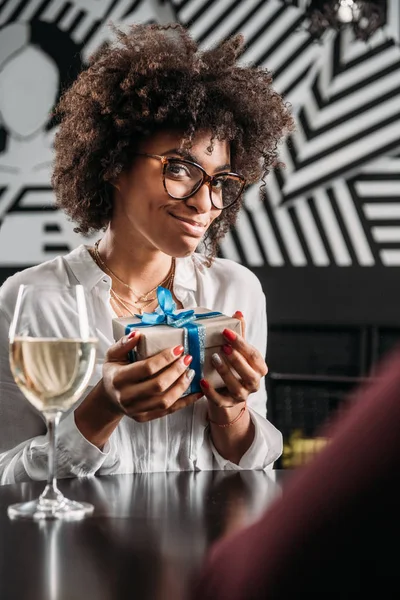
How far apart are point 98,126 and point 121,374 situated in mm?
683

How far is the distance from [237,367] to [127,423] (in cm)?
38

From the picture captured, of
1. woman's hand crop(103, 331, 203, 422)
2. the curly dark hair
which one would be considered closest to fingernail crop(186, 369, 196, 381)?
woman's hand crop(103, 331, 203, 422)

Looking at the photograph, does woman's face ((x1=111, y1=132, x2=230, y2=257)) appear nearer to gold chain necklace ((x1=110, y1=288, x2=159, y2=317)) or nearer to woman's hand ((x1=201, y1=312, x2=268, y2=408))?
gold chain necklace ((x1=110, y1=288, x2=159, y2=317))

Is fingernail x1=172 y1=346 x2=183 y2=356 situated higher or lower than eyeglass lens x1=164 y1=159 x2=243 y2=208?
lower

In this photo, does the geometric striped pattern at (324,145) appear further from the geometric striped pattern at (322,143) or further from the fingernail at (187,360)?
the fingernail at (187,360)

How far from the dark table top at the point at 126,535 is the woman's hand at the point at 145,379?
0.09 metres

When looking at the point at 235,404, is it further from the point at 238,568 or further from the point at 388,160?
the point at 388,160

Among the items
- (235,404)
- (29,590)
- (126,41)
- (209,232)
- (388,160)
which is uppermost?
(388,160)

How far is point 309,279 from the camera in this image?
163 inches

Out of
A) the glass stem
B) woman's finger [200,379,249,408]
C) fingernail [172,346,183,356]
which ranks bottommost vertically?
A: the glass stem

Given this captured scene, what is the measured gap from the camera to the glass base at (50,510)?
77 centimetres

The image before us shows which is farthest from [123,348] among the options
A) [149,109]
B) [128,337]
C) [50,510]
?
[149,109]

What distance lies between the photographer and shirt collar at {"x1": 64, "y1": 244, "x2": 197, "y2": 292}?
154 cm

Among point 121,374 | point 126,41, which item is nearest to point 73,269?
point 126,41
